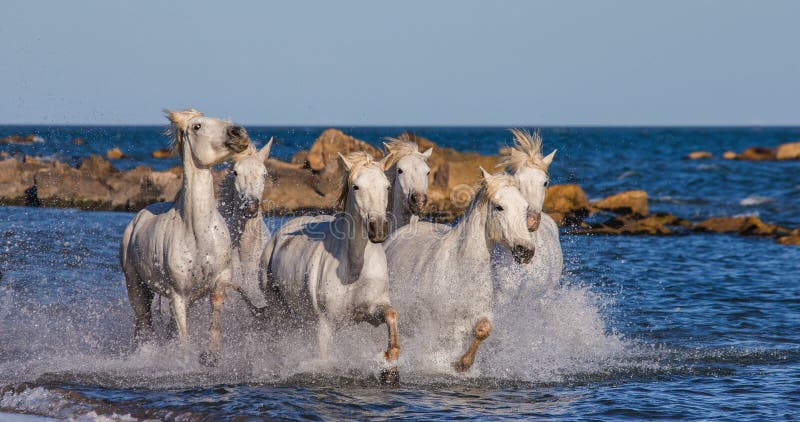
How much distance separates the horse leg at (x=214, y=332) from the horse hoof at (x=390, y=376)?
1415 millimetres

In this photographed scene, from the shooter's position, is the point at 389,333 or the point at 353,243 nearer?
the point at 389,333

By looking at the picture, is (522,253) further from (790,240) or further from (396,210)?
(790,240)

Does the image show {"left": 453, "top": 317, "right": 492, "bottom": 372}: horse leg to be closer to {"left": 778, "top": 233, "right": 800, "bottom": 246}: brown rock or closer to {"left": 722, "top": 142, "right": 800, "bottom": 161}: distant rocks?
{"left": 778, "top": 233, "right": 800, "bottom": 246}: brown rock

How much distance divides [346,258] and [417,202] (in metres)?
1.21

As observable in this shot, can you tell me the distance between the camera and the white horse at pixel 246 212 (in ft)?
29.9

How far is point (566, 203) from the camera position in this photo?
23.1 metres

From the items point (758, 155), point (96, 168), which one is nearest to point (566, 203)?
point (96, 168)

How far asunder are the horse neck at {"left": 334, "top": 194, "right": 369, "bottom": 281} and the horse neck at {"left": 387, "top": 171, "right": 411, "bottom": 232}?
4.91 feet

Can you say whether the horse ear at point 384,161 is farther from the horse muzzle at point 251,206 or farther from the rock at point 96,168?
the rock at point 96,168

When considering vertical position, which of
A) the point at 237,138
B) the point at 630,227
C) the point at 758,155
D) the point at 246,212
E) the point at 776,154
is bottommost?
the point at 630,227

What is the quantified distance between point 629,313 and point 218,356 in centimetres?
620

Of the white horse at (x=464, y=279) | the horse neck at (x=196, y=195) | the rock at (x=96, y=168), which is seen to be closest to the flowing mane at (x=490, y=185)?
the white horse at (x=464, y=279)

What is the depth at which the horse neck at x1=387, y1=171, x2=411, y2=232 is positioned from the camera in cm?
914

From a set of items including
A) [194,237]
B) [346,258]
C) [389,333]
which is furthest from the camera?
[194,237]
